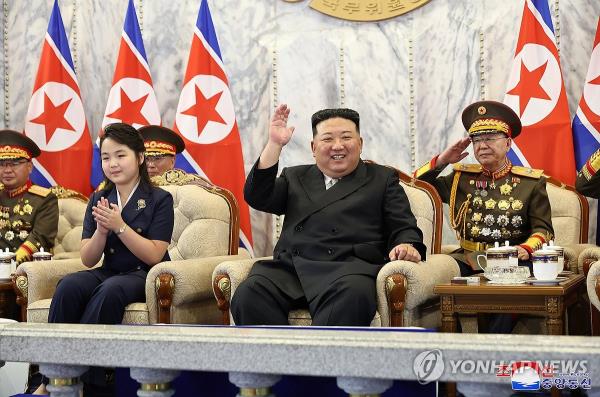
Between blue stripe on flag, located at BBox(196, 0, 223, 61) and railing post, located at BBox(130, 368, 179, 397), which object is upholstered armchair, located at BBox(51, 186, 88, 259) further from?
railing post, located at BBox(130, 368, 179, 397)

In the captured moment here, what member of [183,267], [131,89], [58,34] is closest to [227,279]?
[183,267]

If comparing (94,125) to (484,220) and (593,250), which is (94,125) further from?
(593,250)

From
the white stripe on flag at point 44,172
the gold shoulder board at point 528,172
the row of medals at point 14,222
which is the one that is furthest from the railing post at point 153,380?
the white stripe on flag at point 44,172

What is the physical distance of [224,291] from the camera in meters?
3.10

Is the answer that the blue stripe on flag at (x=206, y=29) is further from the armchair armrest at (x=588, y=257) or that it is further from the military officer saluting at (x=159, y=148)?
the armchair armrest at (x=588, y=257)

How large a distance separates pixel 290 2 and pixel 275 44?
29cm

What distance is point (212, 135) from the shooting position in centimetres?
482

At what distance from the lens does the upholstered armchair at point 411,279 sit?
2846mm

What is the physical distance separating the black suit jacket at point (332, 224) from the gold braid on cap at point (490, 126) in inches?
29.5

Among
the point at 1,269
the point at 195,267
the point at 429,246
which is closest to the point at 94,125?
the point at 1,269

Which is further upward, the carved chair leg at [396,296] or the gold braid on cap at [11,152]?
the gold braid on cap at [11,152]

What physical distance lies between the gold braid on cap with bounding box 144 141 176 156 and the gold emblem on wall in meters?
1.34

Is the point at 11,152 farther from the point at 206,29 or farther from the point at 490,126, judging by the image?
the point at 490,126

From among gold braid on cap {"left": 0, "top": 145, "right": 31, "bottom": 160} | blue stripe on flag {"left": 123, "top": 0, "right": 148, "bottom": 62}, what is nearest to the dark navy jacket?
gold braid on cap {"left": 0, "top": 145, "right": 31, "bottom": 160}
